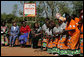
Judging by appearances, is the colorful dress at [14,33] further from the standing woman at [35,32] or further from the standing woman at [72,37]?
the standing woman at [72,37]

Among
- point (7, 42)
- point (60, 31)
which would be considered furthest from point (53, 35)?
point (7, 42)

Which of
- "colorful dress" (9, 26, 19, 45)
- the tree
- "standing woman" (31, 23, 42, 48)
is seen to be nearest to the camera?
"standing woman" (31, 23, 42, 48)

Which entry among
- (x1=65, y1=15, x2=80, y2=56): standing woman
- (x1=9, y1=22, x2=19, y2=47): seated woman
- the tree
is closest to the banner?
(x1=9, y1=22, x2=19, y2=47): seated woman

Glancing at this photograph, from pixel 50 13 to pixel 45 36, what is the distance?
23.2 feet

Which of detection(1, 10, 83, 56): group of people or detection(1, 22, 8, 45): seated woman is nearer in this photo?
detection(1, 10, 83, 56): group of people

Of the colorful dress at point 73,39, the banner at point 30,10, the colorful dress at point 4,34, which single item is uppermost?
the banner at point 30,10

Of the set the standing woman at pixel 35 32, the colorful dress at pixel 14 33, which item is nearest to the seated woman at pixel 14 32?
the colorful dress at pixel 14 33

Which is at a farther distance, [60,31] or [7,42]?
[7,42]

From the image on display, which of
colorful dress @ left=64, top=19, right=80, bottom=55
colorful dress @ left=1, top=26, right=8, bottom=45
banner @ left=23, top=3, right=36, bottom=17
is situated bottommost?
colorful dress @ left=1, top=26, right=8, bottom=45

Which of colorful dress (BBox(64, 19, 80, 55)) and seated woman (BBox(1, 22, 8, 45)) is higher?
colorful dress (BBox(64, 19, 80, 55))

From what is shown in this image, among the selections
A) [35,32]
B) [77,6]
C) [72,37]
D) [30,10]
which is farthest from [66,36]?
[77,6]

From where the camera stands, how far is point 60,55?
6.92 m

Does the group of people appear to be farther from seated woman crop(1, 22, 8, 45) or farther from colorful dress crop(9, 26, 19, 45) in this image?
seated woman crop(1, 22, 8, 45)

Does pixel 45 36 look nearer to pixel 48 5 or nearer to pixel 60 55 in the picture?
pixel 60 55
